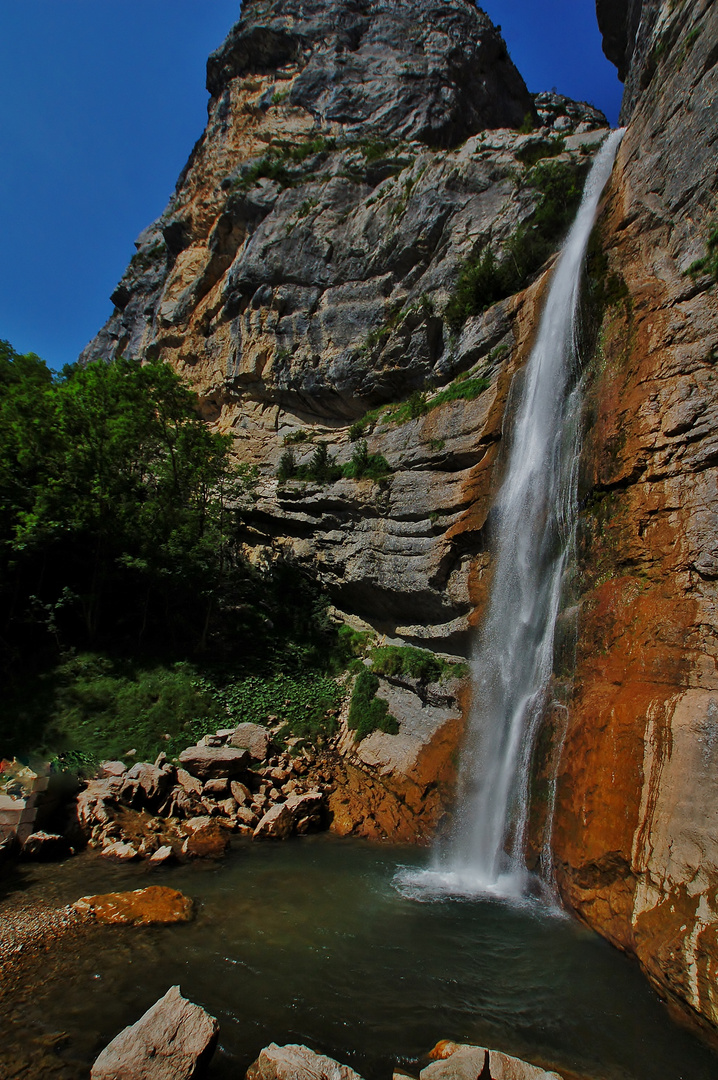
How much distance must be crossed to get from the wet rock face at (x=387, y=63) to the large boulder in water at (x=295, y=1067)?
117ft

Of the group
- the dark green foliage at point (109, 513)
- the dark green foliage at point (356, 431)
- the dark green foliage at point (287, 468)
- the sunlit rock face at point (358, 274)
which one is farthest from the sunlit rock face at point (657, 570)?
the dark green foliage at point (109, 513)

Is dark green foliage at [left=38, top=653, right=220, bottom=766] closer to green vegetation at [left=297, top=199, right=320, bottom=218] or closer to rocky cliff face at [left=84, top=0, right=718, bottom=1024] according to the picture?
rocky cliff face at [left=84, top=0, right=718, bottom=1024]

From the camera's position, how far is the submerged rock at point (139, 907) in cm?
676

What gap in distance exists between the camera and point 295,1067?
13.4 feet

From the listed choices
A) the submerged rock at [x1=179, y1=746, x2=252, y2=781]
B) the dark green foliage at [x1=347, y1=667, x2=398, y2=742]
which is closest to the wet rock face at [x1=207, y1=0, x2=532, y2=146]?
the dark green foliage at [x1=347, y1=667, x2=398, y2=742]

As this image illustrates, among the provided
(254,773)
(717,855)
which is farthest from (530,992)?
(254,773)

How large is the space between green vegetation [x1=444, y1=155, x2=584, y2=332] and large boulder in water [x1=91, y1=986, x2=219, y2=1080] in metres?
19.2

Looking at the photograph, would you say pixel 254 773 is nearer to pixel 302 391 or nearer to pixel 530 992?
pixel 530 992

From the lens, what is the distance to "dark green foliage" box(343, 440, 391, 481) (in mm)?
18342

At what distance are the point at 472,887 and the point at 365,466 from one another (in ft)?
43.6

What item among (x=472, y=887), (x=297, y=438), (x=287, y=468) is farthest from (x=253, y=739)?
(x=297, y=438)

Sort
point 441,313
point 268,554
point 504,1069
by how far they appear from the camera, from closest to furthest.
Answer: point 504,1069 < point 441,313 < point 268,554

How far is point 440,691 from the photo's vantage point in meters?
14.1

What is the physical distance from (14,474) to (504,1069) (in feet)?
63.1
